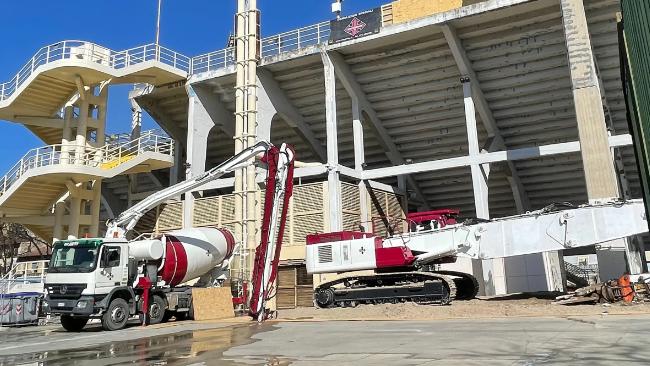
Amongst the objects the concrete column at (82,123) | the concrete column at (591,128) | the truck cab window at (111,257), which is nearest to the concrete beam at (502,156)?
the concrete column at (591,128)

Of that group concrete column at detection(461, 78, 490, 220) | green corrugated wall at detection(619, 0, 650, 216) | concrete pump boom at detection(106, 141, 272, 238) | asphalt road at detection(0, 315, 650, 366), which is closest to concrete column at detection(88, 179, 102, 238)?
concrete pump boom at detection(106, 141, 272, 238)

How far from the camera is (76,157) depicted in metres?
21.8

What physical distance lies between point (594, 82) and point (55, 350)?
57.1ft

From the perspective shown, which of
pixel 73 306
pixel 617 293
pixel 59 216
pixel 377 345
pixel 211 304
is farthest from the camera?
pixel 59 216

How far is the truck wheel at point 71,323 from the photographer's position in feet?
50.6

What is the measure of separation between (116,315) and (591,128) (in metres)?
16.3

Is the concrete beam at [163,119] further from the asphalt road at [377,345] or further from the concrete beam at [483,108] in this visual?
the asphalt road at [377,345]

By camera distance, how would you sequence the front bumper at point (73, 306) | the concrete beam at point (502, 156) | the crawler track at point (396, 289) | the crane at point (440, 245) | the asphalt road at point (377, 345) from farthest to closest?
the concrete beam at point (502, 156), the crawler track at point (396, 289), the front bumper at point (73, 306), the crane at point (440, 245), the asphalt road at point (377, 345)

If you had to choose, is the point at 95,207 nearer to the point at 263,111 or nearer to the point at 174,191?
the point at 174,191

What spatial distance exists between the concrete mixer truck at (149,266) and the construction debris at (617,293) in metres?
8.61

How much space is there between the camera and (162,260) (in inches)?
670

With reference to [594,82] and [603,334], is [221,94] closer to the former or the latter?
[594,82]

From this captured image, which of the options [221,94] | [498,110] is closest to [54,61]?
[221,94]

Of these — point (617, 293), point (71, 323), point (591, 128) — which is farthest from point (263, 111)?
point (617, 293)
